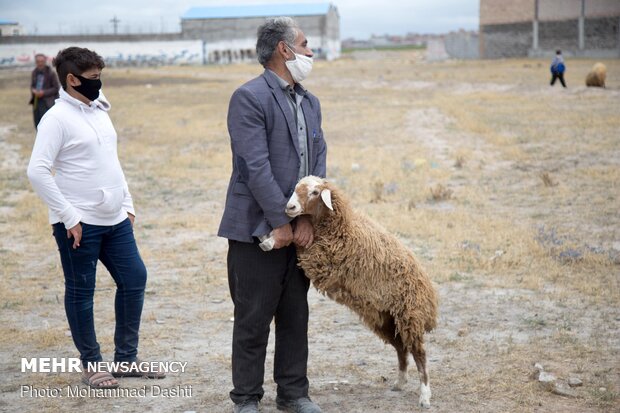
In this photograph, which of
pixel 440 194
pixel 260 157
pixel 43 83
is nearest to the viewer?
pixel 260 157

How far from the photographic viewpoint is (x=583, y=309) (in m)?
6.52

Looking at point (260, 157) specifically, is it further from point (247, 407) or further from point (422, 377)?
point (422, 377)

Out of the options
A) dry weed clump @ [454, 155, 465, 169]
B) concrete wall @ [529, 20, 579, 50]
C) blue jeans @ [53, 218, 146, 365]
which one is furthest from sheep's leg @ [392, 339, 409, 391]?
concrete wall @ [529, 20, 579, 50]

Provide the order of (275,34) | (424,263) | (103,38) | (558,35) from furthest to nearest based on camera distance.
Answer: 1. (103,38)
2. (558,35)
3. (424,263)
4. (275,34)

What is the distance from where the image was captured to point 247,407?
4391mm

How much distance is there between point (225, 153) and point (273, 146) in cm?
1243

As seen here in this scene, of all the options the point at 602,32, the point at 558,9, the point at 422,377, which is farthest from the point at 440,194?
the point at 558,9

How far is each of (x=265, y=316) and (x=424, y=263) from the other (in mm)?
4033

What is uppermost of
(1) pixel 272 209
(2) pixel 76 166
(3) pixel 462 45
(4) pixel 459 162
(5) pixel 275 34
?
(3) pixel 462 45

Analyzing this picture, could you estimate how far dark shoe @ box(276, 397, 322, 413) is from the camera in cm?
442

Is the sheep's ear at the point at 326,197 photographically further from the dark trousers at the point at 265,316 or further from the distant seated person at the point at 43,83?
the distant seated person at the point at 43,83

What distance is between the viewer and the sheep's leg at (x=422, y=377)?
184 inches

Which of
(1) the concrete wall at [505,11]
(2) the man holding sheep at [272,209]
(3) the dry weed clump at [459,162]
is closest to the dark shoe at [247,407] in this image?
(2) the man holding sheep at [272,209]

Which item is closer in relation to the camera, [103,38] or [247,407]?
[247,407]
